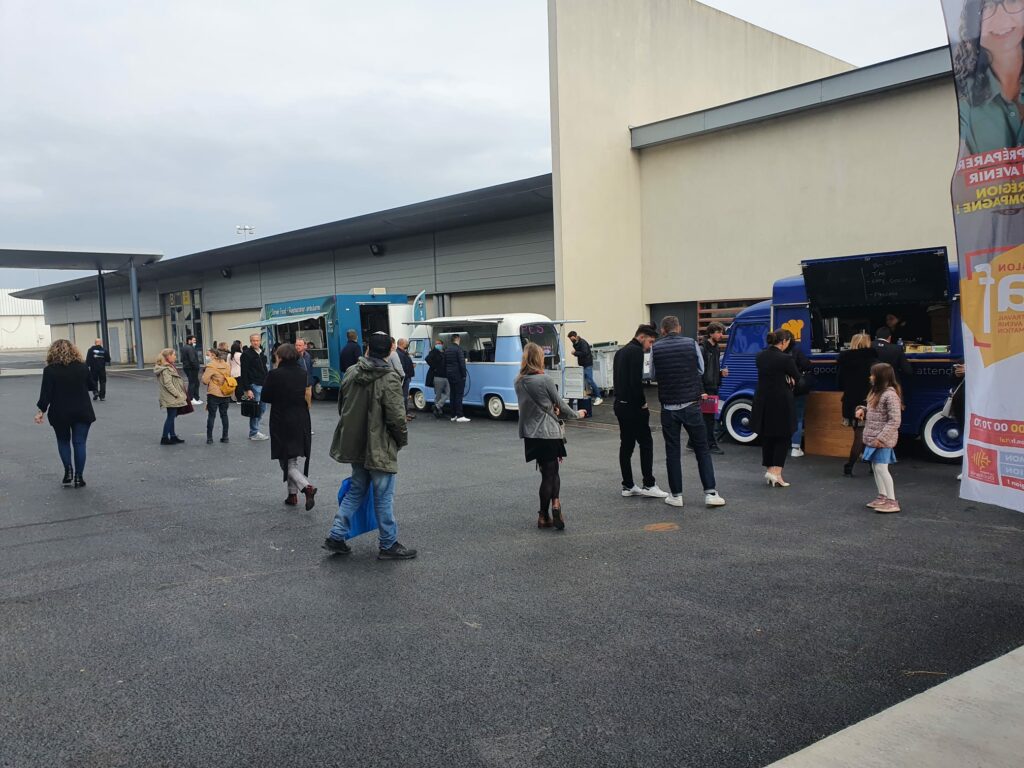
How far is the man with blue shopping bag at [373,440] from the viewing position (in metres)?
5.91

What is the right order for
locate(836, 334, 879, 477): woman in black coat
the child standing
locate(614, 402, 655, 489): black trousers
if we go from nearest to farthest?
1. the child standing
2. locate(614, 402, 655, 489): black trousers
3. locate(836, 334, 879, 477): woman in black coat

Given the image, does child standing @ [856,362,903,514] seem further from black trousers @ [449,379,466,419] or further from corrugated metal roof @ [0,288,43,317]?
corrugated metal roof @ [0,288,43,317]

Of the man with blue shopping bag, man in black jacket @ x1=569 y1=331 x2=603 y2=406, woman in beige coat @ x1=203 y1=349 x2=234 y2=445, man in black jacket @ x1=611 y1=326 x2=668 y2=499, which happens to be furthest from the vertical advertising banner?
man in black jacket @ x1=569 y1=331 x2=603 y2=406

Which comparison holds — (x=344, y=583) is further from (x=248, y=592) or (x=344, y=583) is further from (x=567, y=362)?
(x=567, y=362)

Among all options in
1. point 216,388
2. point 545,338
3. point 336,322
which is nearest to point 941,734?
point 216,388

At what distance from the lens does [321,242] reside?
1214 inches

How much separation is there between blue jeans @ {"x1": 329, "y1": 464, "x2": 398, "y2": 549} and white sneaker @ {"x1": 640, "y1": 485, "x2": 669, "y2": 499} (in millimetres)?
3134

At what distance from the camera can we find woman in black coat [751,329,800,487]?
27.4 ft

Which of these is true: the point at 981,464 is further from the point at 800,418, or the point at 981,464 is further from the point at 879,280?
the point at 879,280

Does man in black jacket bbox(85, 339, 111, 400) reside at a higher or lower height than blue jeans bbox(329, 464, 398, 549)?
higher

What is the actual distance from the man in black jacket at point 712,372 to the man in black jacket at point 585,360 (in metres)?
4.83

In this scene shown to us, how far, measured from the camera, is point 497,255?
24578 millimetres

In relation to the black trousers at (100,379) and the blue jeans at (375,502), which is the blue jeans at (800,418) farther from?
the black trousers at (100,379)

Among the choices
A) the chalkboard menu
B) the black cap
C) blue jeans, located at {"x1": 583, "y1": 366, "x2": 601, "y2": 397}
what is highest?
the chalkboard menu
